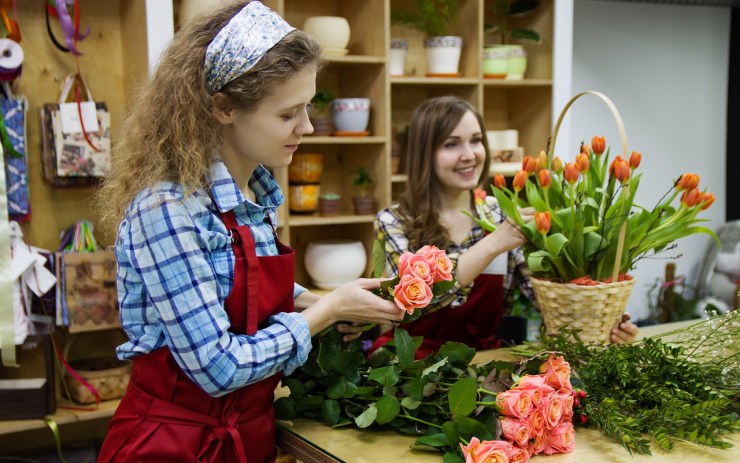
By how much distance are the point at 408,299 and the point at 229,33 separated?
0.56m

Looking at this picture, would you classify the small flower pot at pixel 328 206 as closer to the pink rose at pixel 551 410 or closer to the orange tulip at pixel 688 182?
the orange tulip at pixel 688 182

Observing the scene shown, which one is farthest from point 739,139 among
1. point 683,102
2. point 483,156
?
point 483,156

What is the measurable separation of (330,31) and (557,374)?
2130mm

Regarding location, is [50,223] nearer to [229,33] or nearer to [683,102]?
[229,33]

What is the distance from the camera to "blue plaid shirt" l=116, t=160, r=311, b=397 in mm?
1240

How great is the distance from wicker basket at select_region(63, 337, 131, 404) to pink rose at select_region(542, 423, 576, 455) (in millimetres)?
1899

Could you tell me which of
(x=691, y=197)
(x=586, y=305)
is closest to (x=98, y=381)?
(x=586, y=305)

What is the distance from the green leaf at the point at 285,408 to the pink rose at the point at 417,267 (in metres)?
0.34

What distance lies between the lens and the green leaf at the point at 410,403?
1.34m

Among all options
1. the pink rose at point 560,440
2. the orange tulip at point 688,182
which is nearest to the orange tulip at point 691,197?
the orange tulip at point 688,182

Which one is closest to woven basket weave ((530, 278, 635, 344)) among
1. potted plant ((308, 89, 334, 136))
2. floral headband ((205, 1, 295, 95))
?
floral headband ((205, 1, 295, 95))

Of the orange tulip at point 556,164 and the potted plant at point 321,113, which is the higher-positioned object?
the potted plant at point 321,113

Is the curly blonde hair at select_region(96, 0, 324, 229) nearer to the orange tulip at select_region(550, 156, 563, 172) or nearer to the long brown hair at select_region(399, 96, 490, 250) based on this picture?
the orange tulip at select_region(550, 156, 563, 172)

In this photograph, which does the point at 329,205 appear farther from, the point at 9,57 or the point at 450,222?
the point at 9,57
